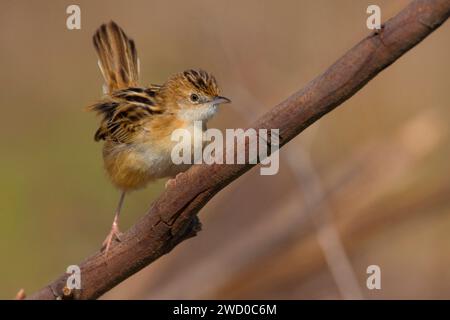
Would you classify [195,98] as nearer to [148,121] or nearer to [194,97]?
[194,97]

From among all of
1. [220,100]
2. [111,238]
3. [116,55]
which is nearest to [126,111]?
[220,100]

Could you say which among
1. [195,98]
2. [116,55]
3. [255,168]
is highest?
[116,55]

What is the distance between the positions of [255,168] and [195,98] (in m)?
1.40

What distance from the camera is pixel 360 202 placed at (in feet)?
14.9

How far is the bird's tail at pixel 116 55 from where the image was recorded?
4.54 meters

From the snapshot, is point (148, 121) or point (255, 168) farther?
point (255, 168)

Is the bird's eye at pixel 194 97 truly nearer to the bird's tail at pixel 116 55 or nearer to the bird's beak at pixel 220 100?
the bird's beak at pixel 220 100

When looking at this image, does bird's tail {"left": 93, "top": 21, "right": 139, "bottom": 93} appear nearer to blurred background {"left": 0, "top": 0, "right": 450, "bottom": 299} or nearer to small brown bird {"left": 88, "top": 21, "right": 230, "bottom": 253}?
small brown bird {"left": 88, "top": 21, "right": 230, "bottom": 253}

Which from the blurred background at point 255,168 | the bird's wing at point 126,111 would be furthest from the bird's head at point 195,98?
the blurred background at point 255,168

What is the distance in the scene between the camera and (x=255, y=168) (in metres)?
5.36

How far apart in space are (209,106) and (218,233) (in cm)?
130

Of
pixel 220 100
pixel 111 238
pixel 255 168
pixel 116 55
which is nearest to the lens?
pixel 111 238
